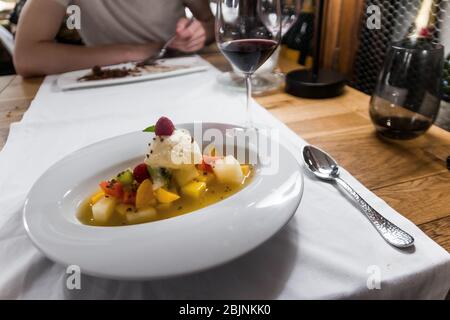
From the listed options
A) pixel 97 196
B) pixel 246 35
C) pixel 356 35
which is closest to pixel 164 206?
pixel 97 196

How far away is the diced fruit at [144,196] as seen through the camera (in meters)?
0.60

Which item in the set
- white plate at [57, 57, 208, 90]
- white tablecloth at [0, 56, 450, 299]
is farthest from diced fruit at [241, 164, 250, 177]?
white plate at [57, 57, 208, 90]

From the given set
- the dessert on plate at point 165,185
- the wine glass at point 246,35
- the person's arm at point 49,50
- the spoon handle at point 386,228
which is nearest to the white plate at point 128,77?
Answer: the person's arm at point 49,50

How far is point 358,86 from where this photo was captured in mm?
1716

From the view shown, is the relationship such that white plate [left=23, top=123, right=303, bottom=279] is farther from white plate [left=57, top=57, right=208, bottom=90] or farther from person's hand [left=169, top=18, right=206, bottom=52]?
person's hand [left=169, top=18, right=206, bottom=52]

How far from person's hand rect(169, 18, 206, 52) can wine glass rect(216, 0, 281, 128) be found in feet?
2.09

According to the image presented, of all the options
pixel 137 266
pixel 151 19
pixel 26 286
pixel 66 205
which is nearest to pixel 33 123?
pixel 66 205

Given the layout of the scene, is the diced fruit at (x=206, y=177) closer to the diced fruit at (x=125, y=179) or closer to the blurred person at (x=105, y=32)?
the diced fruit at (x=125, y=179)

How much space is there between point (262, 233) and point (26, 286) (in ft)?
1.12

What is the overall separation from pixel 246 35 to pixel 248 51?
0.45 ft

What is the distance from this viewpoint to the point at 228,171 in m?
0.65

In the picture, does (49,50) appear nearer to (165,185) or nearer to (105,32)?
(105,32)

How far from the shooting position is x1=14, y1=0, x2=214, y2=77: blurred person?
4.86 feet

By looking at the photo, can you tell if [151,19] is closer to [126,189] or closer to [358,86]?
[358,86]
